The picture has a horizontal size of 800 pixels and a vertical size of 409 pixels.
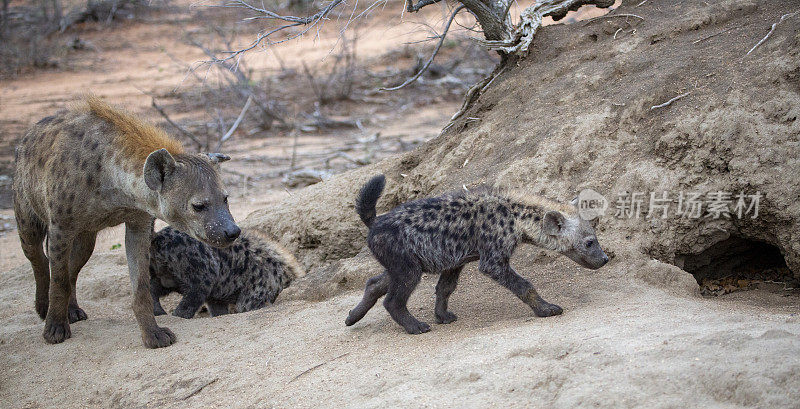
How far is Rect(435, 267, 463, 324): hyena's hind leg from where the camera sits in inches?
175

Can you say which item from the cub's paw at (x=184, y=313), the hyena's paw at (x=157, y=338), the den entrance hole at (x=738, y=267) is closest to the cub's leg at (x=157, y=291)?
the cub's paw at (x=184, y=313)

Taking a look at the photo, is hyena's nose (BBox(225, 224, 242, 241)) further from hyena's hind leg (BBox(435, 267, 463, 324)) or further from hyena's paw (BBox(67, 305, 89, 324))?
hyena's paw (BBox(67, 305, 89, 324))

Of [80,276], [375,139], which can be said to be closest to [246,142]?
[375,139]

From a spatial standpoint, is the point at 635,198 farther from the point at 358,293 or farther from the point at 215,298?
the point at 215,298

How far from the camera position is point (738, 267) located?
532 centimetres

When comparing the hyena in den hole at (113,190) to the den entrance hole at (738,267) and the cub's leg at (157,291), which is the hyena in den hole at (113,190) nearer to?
the cub's leg at (157,291)

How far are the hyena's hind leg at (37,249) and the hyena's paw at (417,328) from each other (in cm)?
296

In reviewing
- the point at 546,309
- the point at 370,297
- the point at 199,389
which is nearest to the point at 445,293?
the point at 370,297

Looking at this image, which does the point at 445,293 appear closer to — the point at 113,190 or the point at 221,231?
the point at 221,231

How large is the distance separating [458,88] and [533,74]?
820 centimetres

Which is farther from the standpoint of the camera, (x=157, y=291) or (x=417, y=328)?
(x=157, y=291)

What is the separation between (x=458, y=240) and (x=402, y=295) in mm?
473

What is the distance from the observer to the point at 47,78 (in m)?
14.6

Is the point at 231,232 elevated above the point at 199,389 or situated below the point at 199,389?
above
